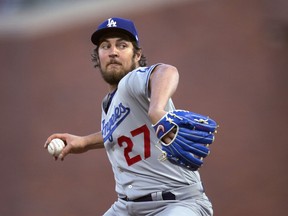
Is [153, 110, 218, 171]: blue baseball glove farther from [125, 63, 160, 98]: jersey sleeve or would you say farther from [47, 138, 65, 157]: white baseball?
[47, 138, 65, 157]: white baseball

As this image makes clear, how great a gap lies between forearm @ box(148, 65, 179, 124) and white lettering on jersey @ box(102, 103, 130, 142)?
0.56m

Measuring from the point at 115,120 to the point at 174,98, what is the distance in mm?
4230

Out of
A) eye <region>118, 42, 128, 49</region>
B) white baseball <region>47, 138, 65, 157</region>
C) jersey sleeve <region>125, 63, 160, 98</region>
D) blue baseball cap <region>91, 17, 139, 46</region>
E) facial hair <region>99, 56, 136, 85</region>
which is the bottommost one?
white baseball <region>47, 138, 65, 157</region>

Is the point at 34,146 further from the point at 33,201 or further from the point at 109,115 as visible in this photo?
the point at 109,115

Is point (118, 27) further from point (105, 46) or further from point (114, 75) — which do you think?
point (114, 75)

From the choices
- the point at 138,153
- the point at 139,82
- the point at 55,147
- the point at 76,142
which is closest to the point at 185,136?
the point at 139,82

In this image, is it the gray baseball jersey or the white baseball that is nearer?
the gray baseball jersey

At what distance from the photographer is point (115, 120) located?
3.38 metres

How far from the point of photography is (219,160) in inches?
284

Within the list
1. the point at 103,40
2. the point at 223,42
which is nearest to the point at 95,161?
the point at 223,42

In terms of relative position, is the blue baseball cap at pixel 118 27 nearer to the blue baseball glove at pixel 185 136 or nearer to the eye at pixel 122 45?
the eye at pixel 122 45

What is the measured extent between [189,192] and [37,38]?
254 inches

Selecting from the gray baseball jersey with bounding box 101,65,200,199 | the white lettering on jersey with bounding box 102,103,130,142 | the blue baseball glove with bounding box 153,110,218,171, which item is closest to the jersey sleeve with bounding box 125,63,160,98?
the gray baseball jersey with bounding box 101,65,200,199

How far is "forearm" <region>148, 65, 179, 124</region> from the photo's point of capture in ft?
8.20
